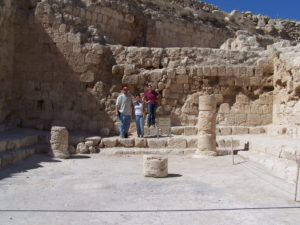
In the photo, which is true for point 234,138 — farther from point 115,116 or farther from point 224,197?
point 224,197

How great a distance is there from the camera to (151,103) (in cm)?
1418

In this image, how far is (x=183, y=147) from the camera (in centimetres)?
1317

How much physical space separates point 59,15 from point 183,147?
19.9 feet

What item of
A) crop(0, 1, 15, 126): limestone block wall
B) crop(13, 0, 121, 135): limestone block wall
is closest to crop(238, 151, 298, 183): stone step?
crop(13, 0, 121, 135): limestone block wall

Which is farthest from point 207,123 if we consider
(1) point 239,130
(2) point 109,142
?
(2) point 109,142

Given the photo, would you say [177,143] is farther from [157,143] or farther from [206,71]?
[206,71]

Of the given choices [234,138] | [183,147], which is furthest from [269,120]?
[183,147]

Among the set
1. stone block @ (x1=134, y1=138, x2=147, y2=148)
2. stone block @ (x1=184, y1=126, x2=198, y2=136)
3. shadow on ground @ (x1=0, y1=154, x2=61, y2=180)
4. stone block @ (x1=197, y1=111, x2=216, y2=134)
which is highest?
stone block @ (x1=197, y1=111, x2=216, y2=134)

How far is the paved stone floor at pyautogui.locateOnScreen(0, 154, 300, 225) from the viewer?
18.7 ft

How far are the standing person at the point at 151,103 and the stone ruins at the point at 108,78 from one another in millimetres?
660

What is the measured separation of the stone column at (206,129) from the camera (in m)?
12.3

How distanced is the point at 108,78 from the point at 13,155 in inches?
224

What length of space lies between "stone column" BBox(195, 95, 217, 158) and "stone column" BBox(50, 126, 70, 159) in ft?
12.1

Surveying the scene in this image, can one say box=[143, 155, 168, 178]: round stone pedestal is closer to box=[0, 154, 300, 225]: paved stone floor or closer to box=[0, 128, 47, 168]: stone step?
box=[0, 154, 300, 225]: paved stone floor
